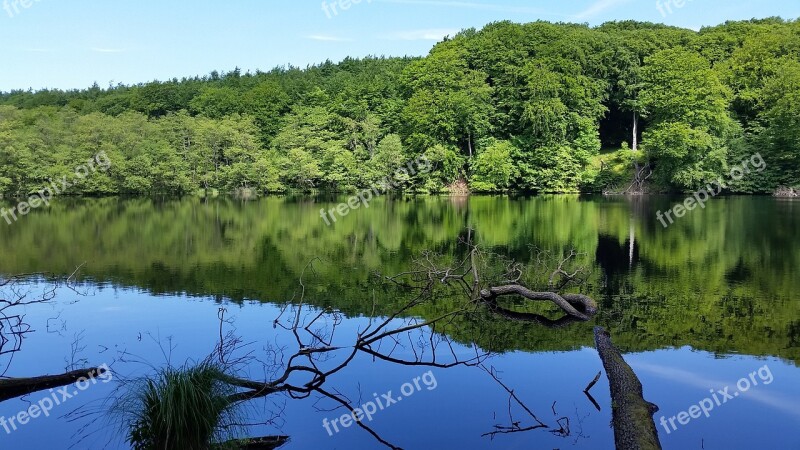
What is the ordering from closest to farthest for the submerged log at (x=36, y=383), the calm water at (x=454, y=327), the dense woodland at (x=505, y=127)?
the calm water at (x=454, y=327) < the submerged log at (x=36, y=383) < the dense woodland at (x=505, y=127)

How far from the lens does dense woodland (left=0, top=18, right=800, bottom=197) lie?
50594 mm

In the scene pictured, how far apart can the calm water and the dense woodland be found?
26.0 metres

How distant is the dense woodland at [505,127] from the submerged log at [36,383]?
4882 cm

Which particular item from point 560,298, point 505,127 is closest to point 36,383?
point 560,298

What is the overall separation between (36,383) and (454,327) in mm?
6836

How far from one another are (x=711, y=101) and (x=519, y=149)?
16.3m

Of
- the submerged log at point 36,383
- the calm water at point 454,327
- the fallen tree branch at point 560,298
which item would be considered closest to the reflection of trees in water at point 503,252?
the calm water at point 454,327

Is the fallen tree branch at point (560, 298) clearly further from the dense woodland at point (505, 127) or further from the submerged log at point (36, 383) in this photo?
the dense woodland at point (505, 127)

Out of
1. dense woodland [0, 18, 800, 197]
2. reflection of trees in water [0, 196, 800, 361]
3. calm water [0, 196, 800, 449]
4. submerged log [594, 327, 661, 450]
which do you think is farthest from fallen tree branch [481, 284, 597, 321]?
dense woodland [0, 18, 800, 197]

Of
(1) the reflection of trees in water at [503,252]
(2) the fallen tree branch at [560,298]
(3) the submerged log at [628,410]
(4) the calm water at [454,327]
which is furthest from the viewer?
(2) the fallen tree branch at [560,298]

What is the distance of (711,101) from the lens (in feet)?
163

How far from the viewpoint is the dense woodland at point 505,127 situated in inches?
1992

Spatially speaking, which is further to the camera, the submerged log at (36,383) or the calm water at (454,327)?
the submerged log at (36,383)

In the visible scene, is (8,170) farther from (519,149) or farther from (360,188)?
(519,149)
